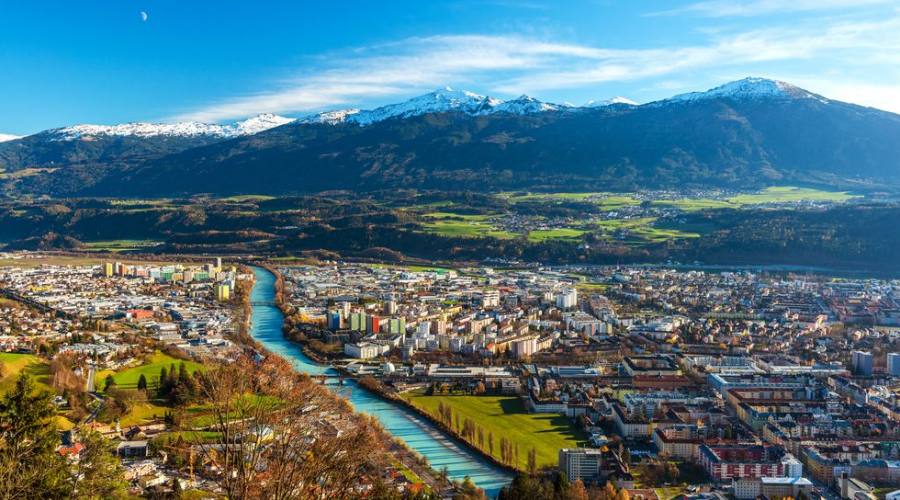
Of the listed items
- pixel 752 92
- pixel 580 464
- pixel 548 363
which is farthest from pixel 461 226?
pixel 752 92

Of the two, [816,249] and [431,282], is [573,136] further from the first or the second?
[431,282]

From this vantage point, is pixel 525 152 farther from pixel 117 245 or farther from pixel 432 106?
pixel 117 245

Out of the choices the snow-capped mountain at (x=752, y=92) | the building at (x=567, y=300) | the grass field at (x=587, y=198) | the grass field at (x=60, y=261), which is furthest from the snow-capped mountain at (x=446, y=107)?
the building at (x=567, y=300)

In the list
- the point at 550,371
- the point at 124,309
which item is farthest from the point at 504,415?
the point at 124,309

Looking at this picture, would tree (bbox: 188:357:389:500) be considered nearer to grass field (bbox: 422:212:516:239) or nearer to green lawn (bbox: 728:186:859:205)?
grass field (bbox: 422:212:516:239)

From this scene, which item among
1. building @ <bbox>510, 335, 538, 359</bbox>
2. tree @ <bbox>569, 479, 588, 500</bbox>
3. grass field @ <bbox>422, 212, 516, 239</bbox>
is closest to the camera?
tree @ <bbox>569, 479, 588, 500</bbox>

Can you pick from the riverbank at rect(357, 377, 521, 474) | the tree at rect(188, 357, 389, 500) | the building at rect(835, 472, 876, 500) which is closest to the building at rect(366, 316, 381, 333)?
the riverbank at rect(357, 377, 521, 474)
